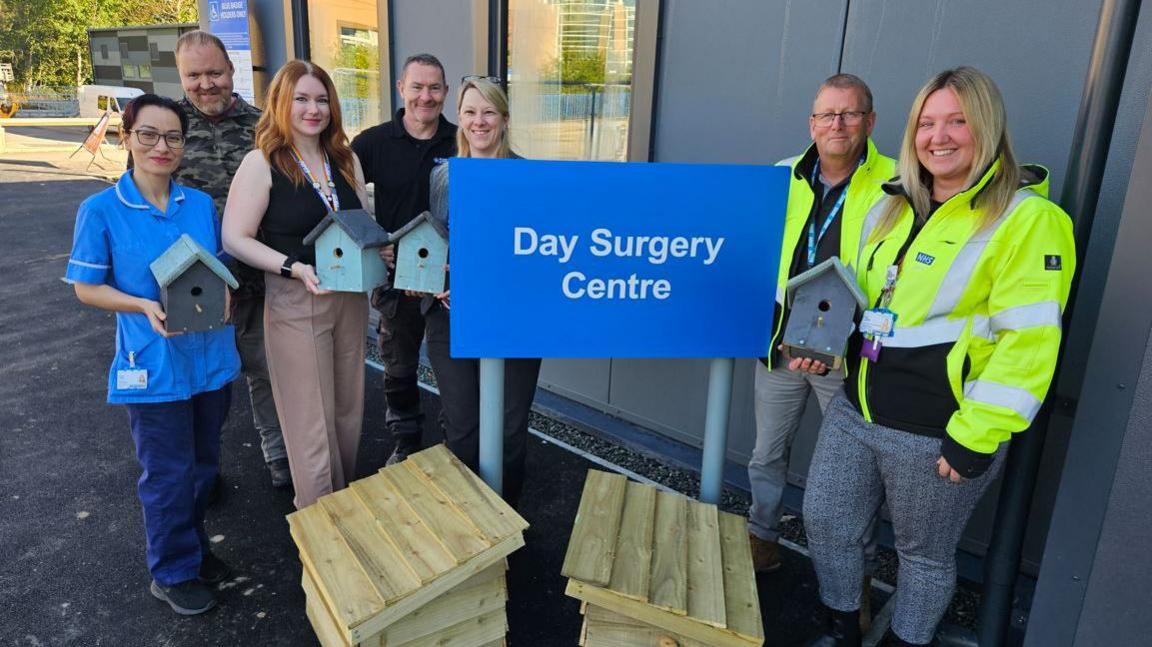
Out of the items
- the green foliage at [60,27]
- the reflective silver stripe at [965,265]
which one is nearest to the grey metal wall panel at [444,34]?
the reflective silver stripe at [965,265]

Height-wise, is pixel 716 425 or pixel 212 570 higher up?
pixel 716 425

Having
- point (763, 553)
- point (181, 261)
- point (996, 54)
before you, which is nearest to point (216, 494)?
point (181, 261)

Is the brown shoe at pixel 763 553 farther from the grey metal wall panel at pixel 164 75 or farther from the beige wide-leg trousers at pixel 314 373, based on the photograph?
the grey metal wall panel at pixel 164 75

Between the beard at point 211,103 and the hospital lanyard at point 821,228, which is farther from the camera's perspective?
the beard at point 211,103

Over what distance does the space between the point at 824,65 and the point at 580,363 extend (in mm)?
2222

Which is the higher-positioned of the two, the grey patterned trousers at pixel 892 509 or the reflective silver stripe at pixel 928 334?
the reflective silver stripe at pixel 928 334

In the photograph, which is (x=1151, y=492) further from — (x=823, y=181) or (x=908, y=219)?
(x=823, y=181)

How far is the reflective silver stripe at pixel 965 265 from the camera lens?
1794 millimetres

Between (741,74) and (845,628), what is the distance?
8.09ft

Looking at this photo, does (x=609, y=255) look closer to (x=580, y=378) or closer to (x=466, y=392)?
(x=466, y=392)

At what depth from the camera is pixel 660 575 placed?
205 cm

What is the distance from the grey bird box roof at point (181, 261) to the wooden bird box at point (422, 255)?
0.56 metres

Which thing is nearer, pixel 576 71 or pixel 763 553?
pixel 763 553

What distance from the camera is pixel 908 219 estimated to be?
200 cm
